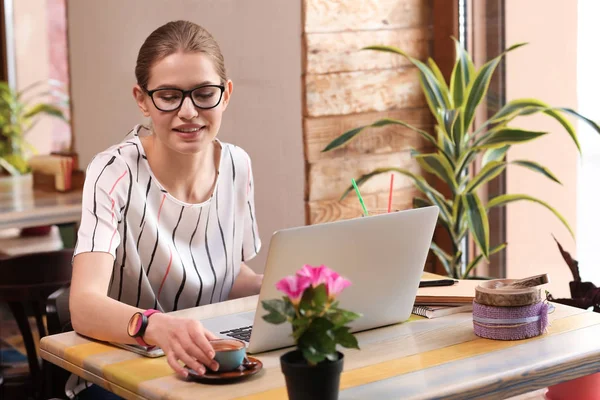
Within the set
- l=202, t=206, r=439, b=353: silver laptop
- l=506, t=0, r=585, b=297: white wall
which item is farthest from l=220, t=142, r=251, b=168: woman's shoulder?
l=506, t=0, r=585, b=297: white wall

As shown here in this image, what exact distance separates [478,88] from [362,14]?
589 mm

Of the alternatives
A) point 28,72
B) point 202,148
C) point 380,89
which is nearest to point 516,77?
point 380,89

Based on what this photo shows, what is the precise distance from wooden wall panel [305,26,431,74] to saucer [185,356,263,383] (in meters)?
1.84

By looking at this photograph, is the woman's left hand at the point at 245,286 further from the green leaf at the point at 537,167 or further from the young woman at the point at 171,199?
the green leaf at the point at 537,167

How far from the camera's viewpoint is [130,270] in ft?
6.82

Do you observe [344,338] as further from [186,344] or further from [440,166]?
[440,166]

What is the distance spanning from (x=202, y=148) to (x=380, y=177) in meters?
1.39

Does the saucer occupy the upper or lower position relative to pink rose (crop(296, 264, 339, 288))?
lower

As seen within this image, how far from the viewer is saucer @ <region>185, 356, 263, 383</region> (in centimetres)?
139

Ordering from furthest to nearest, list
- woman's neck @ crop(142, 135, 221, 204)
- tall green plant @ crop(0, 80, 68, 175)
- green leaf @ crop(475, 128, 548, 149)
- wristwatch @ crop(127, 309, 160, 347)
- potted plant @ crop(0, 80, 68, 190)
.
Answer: tall green plant @ crop(0, 80, 68, 175) < potted plant @ crop(0, 80, 68, 190) < green leaf @ crop(475, 128, 548, 149) < woman's neck @ crop(142, 135, 221, 204) < wristwatch @ crop(127, 309, 160, 347)

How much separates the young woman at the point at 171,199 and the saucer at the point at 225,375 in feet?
1.38

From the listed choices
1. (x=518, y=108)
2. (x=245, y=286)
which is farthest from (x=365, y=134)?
(x=245, y=286)

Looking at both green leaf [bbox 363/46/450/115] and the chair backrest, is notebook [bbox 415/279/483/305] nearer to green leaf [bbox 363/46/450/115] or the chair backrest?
green leaf [bbox 363/46/450/115]

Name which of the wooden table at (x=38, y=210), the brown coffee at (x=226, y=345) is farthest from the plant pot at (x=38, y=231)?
the brown coffee at (x=226, y=345)
